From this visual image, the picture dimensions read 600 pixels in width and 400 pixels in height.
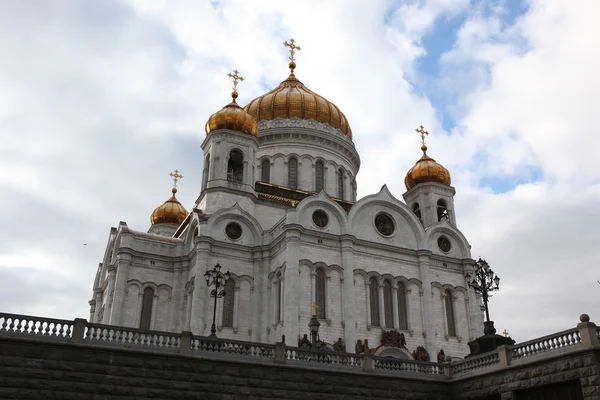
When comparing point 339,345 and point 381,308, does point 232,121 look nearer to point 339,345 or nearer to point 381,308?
point 381,308

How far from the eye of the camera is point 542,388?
1866cm

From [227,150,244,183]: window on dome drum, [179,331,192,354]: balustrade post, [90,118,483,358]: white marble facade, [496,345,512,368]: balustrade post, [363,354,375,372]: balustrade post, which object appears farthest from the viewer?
[227,150,244,183]: window on dome drum

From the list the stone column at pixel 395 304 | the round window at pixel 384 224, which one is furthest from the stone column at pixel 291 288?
the stone column at pixel 395 304

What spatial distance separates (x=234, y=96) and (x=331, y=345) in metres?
18.0

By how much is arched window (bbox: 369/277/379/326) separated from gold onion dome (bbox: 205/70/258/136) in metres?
12.0

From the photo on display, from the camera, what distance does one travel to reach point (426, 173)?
4200cm

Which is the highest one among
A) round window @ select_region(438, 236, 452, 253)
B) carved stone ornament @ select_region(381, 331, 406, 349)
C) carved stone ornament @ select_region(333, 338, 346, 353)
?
round window @ select_region(438, 236, 452, 253)

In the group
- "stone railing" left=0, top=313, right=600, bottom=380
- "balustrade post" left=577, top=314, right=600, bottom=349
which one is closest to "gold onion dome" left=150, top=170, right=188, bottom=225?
"stone railing" left=0, top=313, right=600, bottom=380

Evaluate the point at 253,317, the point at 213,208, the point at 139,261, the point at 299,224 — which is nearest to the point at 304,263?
the point at 299,224

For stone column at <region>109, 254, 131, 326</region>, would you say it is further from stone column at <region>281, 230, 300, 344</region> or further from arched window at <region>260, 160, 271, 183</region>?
arched window at <region>260, 160, 271, 183</region>

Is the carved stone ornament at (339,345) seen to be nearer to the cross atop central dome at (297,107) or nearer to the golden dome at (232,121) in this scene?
the golden dome at (232,121)

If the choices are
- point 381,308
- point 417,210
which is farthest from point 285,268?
point 417,210

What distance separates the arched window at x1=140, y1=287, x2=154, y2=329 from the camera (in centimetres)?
3353

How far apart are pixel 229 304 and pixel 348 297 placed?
638 centimetres
